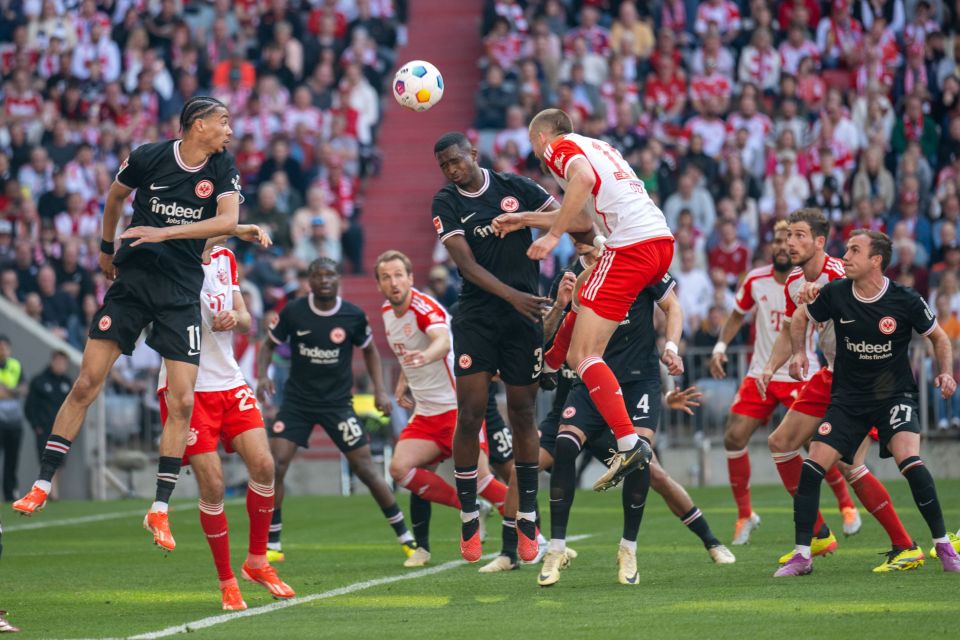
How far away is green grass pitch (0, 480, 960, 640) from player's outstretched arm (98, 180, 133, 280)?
2.04m

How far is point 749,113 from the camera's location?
22906 millimetres

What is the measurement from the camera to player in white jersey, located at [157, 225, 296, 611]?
9.08 metres

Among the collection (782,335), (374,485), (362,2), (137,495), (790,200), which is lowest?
(137,495)

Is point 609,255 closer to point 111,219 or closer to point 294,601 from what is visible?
point 294,601

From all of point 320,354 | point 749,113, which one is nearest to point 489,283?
point 320,354

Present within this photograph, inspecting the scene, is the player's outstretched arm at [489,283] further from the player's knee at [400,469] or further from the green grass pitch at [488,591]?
the player's knee at [400,469]

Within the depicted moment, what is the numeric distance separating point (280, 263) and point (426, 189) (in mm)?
3923

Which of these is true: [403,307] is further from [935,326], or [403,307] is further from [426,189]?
[426,189]

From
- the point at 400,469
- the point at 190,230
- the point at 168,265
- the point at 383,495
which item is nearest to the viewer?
the point at 190,230

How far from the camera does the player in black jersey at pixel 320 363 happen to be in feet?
42.2

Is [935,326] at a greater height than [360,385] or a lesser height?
greater

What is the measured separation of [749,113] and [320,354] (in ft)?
38.7

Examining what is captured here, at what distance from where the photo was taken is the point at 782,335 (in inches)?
431

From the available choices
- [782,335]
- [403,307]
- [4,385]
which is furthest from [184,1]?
[782,335]
